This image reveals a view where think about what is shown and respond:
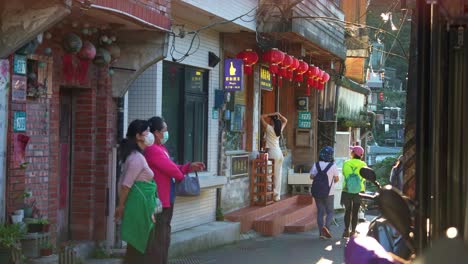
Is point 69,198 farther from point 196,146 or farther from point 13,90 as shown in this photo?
point 196,146

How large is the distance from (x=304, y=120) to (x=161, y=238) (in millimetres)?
12420

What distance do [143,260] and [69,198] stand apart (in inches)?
93.0

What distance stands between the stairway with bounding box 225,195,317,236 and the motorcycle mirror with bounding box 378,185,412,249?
A: 11.0m

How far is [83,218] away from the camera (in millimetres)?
9875

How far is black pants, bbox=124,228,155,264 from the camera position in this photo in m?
7.87

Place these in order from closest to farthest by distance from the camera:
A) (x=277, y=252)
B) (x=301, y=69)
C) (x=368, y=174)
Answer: (x=368, y=174), (x=277, y=252), (x=301, y=69)

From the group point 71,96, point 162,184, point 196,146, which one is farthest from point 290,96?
point 162,184

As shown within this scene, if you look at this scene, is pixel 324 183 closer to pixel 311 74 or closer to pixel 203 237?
pixel 203 237

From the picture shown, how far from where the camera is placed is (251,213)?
14.9 m

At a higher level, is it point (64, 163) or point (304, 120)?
point (304, 120)

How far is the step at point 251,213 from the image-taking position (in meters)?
14.3

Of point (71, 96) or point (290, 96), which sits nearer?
point (71, 96)

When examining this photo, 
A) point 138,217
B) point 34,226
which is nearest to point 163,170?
point 138,217

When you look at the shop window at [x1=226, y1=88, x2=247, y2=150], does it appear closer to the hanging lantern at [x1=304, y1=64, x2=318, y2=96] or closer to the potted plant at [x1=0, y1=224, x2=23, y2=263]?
the hanging lantern at [x1=304, y1=64, x2=318, y2=96]
